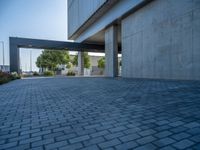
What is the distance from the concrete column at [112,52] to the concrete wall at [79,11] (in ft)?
11.1

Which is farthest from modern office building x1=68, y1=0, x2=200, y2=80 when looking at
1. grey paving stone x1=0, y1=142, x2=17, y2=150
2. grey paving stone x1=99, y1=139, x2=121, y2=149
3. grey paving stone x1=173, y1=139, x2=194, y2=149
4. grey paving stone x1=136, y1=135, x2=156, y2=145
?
grey paving stone x1=0, y1=142, x2=17, y2=150

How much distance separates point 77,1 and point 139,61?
61.2 ft

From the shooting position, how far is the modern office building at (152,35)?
31.6 ft

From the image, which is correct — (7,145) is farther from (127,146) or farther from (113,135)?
(127,146)

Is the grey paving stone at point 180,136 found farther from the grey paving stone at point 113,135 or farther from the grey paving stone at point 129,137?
the grey paving stone at point 113,135

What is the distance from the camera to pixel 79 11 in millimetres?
25828

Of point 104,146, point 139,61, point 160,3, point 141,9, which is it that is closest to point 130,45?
point 139,61

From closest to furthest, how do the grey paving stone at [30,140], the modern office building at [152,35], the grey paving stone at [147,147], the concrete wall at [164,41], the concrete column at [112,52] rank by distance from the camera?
the grey paving stone at [147,147] → the grey paving stone at [30,140] → the concrete wall at [164,41] → the modern office building at [152,35] → the concrete column at [112,52]

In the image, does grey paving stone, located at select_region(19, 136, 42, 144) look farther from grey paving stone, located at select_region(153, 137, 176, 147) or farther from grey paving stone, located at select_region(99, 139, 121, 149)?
grey paving stone, located at select_region(153, 137, 176, 147)

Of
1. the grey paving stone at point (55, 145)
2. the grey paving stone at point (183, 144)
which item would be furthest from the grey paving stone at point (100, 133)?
the grey paving stone at point (183, 144)

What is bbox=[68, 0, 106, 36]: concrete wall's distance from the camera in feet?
65.3

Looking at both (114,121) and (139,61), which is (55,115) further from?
(139,61)

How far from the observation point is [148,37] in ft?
43.6

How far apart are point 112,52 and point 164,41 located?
8.17 meters
